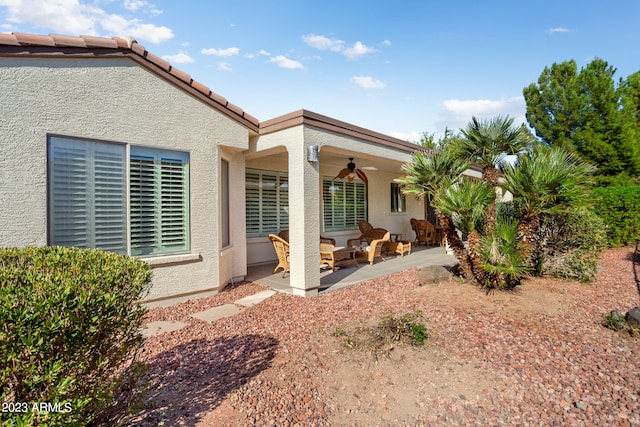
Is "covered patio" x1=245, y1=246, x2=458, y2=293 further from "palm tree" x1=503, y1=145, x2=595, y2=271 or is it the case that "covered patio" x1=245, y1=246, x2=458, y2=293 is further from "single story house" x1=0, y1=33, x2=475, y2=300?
"palm tree" x1=503, y1=145, x2=595, y2=271

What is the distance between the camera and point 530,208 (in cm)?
646

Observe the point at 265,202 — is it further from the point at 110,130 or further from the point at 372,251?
the point at 110,130

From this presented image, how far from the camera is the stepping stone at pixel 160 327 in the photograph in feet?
17.2

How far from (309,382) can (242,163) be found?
6216 millimetres

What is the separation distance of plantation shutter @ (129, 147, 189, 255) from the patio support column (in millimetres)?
2258

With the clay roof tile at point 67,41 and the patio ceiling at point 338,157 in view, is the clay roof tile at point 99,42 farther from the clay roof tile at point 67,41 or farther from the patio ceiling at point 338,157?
the patio ceiling at point 338,157

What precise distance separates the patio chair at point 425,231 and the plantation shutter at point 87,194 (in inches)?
490

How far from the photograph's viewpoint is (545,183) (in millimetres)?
6012

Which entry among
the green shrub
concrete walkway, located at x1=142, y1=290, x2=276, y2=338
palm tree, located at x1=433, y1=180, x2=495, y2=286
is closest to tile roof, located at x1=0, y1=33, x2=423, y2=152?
palm tree, located at x1=433, y1=180, x2=495, y2=286

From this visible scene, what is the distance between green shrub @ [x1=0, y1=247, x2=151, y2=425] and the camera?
189cm

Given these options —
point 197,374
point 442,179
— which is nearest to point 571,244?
point 442,179

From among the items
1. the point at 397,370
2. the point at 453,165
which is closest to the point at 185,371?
the point at 397,370

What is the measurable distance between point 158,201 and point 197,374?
153 inches

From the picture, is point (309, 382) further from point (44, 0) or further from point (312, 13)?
point (312, 13)
